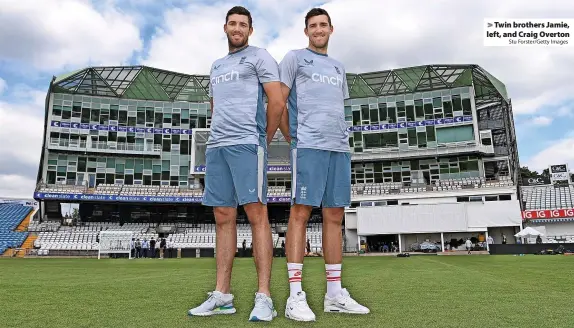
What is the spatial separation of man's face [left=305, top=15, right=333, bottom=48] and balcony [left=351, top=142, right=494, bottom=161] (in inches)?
1599

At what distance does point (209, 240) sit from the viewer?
3538cm

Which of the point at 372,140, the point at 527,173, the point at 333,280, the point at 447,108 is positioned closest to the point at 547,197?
the point at 447,108

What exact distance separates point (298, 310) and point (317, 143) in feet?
4.91

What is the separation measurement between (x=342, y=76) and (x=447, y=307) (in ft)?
7.77

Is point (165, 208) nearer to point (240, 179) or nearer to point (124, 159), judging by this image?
point (124, 159)

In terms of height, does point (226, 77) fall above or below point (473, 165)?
below

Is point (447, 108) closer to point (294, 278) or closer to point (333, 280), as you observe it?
point (333, 280)

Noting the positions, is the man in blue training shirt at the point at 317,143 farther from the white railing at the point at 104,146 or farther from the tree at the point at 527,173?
the tree at the point at 527,173

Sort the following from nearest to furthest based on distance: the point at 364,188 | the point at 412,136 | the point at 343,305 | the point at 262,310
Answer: the point at 262,310 < the point at 343,305 < the point at 364,188 < the point at 412,136

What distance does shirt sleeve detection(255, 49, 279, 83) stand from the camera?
3.92 metres

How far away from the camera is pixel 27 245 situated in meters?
33.4

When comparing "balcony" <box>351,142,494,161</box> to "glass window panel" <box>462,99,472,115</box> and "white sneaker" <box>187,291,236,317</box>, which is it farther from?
"white sneaker" <box>187,291,236,317</box>

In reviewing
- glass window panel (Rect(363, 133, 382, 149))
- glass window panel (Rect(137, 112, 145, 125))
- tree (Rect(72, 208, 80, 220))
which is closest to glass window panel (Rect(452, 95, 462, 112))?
glass window panel (Rect(363, 133, 382, 149))

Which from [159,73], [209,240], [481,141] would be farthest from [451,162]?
[159,73]
